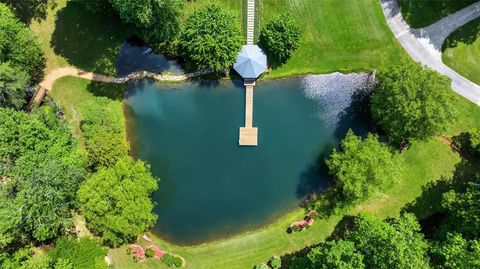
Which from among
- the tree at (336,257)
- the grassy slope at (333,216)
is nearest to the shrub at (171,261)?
the grassy slope at (333,216)

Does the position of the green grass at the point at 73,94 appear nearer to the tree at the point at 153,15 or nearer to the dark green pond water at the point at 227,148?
the dark green pond water at the point at 227,148

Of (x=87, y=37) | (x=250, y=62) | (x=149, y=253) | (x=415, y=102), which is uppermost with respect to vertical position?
(x=87, y=37)

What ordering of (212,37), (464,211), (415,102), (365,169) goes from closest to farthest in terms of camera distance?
(415,102) → (365,169) → (464,211) → (212,37)

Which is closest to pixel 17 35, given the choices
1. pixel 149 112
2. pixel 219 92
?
pixel 149 112

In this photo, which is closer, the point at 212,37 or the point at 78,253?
the point at 78,253

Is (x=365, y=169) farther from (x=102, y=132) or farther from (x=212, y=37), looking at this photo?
(x=102, y=132)

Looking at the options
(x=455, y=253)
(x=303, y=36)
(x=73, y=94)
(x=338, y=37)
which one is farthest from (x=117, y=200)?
(x=455, y=253)
